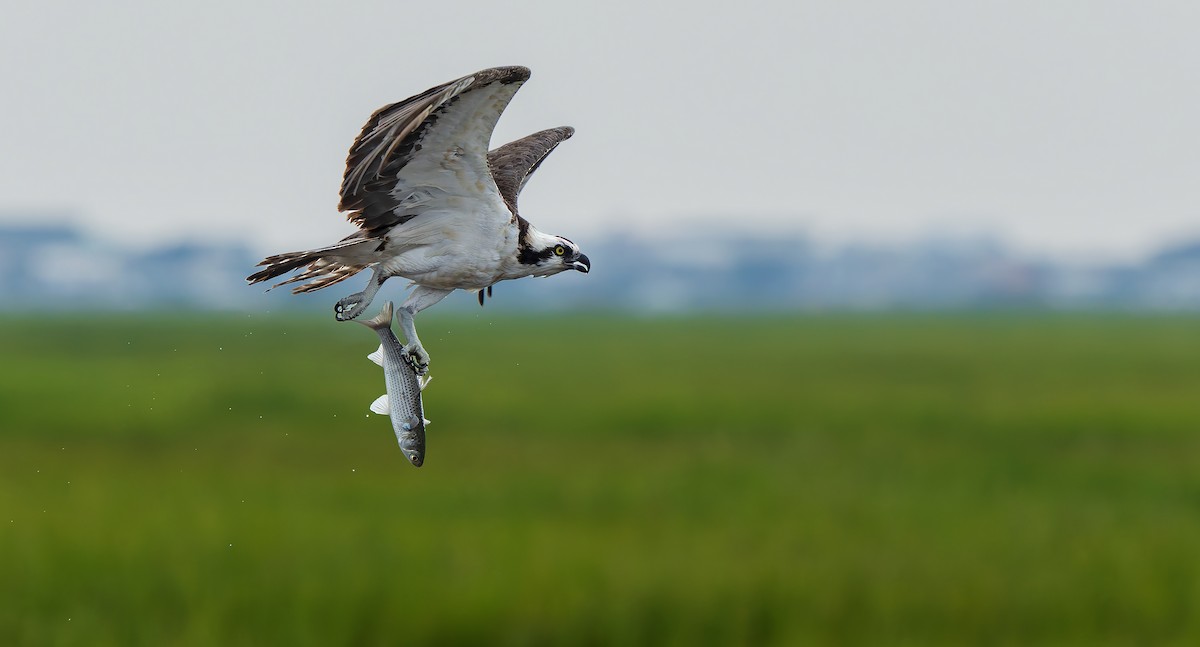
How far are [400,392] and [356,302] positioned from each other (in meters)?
0.24

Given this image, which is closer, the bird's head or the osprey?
the osprey

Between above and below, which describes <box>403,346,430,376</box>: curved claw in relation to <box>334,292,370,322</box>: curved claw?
below

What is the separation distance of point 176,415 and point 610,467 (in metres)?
13.8

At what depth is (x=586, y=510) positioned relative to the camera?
1109 inches

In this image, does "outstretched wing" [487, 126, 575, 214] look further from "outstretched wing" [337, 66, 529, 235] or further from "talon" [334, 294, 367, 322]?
"talon" [334, 294, 367, 322]

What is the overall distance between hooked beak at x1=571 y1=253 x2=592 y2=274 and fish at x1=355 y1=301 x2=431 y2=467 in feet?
1.62

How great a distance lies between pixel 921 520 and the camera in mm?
26594

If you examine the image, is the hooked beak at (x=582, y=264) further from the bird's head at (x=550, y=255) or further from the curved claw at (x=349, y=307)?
the curved claw at (x=349, y=307)

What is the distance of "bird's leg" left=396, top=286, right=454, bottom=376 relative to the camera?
3.10 m

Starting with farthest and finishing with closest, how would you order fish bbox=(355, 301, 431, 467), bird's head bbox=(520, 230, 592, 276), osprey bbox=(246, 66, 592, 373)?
bird's head bbox=(520, 230, 592, 276)
osprey bbox=(246, 66, 592, 373)
fish bbox=(355, 301, 431, 467)

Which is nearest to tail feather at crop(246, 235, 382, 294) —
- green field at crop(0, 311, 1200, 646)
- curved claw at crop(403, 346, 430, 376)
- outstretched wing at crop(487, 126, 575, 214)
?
green field at crop(0, 311, 1200, 646)

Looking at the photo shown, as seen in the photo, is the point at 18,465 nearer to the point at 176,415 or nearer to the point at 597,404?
the point at 176,415

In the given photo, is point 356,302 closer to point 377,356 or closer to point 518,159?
point 377,356

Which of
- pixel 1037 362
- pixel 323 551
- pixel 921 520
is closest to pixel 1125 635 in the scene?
pixel 921 520
